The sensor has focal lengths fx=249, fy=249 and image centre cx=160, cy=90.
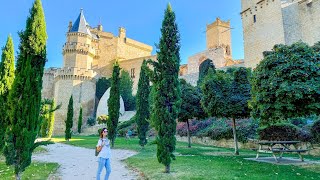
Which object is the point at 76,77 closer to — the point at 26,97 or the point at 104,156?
the point at 26,97

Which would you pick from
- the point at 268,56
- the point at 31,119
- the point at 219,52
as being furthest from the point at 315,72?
the point at 219,52

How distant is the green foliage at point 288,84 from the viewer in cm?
644

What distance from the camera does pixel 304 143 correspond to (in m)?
11.6

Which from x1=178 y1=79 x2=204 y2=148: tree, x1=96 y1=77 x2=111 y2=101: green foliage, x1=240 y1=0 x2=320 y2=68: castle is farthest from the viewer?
x1=96 y1=77 x2=111 y2=101: green foliage

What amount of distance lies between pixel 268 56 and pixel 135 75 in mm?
44443

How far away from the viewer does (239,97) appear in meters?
11.6

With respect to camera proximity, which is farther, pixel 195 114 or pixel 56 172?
pixel 195 114

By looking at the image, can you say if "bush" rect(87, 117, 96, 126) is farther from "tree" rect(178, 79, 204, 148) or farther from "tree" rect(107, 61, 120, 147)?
"tree" rect(178, 79, 204, 148)

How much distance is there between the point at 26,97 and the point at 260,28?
2667 centimetres

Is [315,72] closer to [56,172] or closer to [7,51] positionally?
[56,172]

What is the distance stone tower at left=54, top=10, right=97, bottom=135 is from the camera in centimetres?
3878

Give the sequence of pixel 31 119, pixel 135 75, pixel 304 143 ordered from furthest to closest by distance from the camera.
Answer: pixel 135 75
pixel 304 143
pixel 31 119

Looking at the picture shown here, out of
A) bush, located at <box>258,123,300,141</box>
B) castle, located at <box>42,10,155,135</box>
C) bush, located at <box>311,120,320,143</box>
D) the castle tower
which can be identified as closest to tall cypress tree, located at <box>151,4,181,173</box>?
bush, located at <box>311,120,320,143</box>

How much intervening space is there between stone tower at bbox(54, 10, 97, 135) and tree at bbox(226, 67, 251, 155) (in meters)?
31.4
